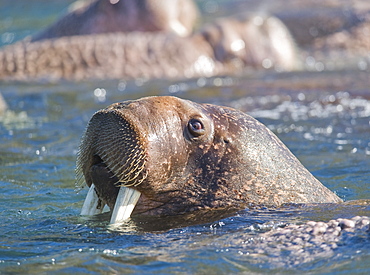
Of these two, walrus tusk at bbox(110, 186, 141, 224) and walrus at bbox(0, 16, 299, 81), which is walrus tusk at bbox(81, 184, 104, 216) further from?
walrus at bbox(0, 16, 299, 81)

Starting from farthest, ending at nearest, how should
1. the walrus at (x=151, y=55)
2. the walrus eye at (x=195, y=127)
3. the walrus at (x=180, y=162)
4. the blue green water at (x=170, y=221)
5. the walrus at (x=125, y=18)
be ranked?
the walrus at (x=125, y=18), the walrus at (x=151, y=55), the walrus eye at (x=195, y=127), the walrus at (x=180, y=162), the blue green water at (x=170, y=221)

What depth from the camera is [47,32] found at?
54.6 feet

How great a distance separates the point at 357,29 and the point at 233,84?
7429mm

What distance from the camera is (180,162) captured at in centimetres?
500

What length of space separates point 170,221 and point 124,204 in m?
0.34

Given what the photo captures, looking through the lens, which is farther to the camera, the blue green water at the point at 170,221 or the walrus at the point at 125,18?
the walrus at the point at 125,18

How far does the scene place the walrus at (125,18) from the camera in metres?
15.6

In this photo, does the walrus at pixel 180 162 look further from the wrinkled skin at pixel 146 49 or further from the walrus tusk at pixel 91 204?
the wrinkled skin at pixel 146 49

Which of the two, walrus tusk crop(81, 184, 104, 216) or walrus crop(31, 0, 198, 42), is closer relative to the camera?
walrus tusk crop(81, 184, 104, 216)

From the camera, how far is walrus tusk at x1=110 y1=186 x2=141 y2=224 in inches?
188

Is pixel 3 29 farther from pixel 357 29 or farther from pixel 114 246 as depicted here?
pixel 114 246

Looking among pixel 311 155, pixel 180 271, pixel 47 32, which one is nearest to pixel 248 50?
pixel 47 32

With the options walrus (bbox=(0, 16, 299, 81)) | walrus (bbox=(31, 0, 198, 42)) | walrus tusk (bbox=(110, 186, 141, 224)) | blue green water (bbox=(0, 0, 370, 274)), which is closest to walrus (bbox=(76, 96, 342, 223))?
walrus tusk (bbox=(110, 186, 141, 224))

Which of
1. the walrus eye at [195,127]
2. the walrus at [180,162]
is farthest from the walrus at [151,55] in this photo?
the walrus eye at [195,127]
